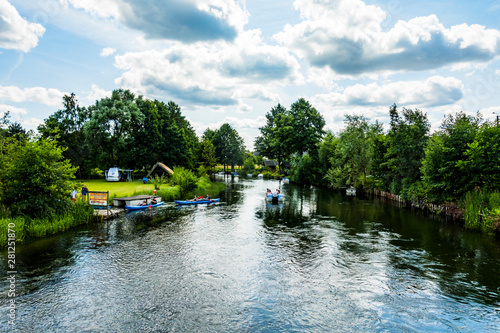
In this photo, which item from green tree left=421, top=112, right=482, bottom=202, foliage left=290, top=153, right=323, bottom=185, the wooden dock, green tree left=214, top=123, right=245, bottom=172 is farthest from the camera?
green tree left=214, top=123, right=245, bottom=172

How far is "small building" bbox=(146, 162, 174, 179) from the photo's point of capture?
166 ft

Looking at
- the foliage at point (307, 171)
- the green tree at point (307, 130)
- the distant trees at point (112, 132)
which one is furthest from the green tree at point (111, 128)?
the green tree at point (307, 130)

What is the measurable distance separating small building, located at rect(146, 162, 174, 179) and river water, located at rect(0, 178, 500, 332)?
2826cm

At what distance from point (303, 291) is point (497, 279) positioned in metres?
9.22

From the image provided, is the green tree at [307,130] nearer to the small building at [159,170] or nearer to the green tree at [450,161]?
the small building at [159,170]

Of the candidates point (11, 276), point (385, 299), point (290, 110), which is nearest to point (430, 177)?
point (385, 299)

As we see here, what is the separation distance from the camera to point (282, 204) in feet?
121

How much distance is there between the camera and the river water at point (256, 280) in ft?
33.1

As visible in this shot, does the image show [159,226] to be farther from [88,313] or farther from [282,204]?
[282,204]

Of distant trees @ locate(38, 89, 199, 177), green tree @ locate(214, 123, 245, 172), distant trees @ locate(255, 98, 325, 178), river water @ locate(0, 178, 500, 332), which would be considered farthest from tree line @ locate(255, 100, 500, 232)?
green tree @ locate(214, 123, 245, 172)

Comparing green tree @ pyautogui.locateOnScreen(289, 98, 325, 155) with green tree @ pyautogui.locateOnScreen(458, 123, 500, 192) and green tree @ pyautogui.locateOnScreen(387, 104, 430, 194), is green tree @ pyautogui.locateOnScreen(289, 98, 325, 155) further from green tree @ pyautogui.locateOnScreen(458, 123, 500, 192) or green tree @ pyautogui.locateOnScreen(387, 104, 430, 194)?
green tree @ pyautogui.locateOnScreen(458, 123, 500, 192)

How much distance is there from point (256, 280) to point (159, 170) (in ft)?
138

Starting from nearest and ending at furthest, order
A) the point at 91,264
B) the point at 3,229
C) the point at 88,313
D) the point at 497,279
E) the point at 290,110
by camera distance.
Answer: the point at 88,313 < the point at 497,279 < the point at 91,264 < the point at 3,229 < the point at 290,110

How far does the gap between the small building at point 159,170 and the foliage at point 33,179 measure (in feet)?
98.6
